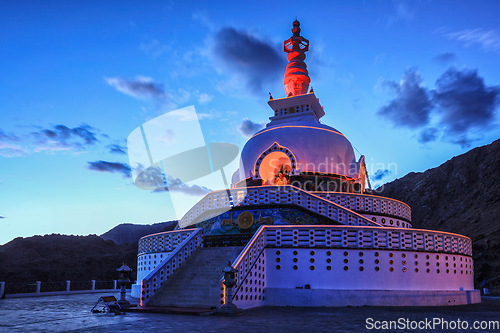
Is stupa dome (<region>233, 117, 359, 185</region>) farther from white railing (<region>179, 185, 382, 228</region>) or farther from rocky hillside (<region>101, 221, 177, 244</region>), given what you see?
rocky hillside (<region>101, 221, 177, 244</region>)

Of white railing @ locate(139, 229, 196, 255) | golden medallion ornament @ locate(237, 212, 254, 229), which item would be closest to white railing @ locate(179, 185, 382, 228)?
golden medallion ornament @ locate(237, 212, 254, 229)

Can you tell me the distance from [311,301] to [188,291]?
5248 millimetres

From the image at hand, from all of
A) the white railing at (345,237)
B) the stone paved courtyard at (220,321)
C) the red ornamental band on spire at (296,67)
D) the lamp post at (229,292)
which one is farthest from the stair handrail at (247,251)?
the red ornamental band on spire at (296,67)

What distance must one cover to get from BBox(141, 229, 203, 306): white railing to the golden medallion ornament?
221 centimetres

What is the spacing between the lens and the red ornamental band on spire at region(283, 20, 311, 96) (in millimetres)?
37025

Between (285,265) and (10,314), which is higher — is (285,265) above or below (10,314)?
above

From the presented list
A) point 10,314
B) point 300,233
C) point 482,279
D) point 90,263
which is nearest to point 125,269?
point 10,314

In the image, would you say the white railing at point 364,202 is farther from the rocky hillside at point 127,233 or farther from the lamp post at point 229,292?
the rocky hillside at point 127,233

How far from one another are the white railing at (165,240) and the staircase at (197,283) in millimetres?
2300

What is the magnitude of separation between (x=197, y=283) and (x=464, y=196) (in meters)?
64.4

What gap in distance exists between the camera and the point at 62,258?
228 feet

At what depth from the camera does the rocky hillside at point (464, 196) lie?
44594mm

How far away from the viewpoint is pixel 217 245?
1922 centimetres

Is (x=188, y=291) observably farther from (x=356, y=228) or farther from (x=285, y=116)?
(x=285, y=116)
